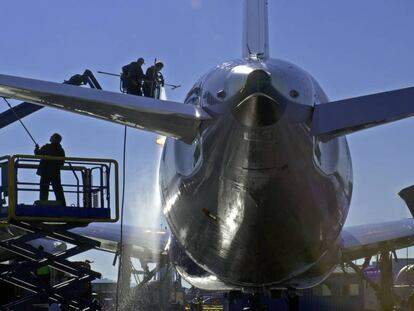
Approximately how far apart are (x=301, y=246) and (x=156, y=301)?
11459 mm

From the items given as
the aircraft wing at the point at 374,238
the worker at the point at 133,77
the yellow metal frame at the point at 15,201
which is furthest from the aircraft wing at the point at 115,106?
the aircraft wing at the point at 374,238

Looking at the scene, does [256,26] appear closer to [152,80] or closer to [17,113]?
[152,80]

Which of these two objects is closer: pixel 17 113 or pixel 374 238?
pixel 374 238

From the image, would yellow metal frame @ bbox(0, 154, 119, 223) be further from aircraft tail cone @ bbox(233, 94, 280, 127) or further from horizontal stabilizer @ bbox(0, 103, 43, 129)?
horizontal stabilizer @ bbox(0, 103, 43, 129)

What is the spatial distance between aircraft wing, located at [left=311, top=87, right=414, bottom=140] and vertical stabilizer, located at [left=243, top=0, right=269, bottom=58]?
14.5 feet

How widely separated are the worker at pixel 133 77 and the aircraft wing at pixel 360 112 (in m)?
8.02

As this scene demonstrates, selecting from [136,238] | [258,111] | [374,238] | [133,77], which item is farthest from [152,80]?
[258,111]

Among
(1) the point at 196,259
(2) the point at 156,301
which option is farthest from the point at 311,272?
(2) the point at 156,301

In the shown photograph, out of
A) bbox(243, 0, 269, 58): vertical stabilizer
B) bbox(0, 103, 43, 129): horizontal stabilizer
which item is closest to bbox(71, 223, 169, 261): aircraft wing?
bbox(0, 103, 43, 129): horizontal stabilizer

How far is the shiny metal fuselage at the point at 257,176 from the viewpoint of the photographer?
894cm

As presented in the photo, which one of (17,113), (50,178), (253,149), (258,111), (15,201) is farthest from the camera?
(17,113)

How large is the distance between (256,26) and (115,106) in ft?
17.9

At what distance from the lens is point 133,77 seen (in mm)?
16766

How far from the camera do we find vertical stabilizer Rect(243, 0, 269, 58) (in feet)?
44.9
